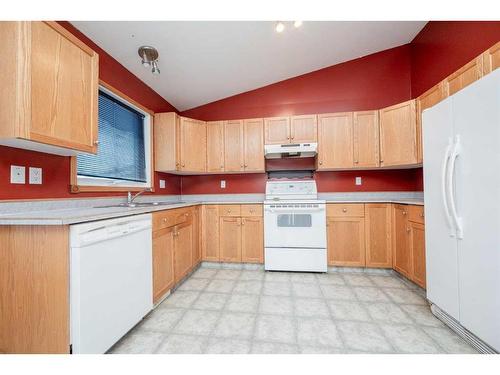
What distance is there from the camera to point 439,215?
1587 millimetres

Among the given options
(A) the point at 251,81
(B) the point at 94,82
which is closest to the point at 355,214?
(A) the point at 251,81

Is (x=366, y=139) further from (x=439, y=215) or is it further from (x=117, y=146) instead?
(x=117, y=146)

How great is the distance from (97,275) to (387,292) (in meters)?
2.49

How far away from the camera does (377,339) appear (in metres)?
1.44

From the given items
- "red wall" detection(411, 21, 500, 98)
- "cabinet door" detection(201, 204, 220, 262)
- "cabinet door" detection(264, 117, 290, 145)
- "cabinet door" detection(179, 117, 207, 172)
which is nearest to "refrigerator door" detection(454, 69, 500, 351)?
"red wall" detection(411, 21, 500, 98)

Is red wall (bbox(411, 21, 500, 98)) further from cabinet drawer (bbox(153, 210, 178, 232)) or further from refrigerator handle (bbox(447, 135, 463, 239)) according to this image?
cabinet drawer (bbox(153, 210, 178, 232))

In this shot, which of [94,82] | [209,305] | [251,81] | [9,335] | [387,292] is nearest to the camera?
[9,335]

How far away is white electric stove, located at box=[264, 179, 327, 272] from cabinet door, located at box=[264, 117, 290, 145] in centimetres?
92

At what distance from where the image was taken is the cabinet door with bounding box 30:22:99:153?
3.82 ft

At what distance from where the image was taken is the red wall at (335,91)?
3045 millimetres

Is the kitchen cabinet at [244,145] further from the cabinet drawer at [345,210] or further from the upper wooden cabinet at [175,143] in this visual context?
the cabinet drawer at [345,210]

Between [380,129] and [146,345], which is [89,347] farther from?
[380,129]

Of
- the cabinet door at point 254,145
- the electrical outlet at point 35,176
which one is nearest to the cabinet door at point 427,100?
the cabinet door at point 254,145

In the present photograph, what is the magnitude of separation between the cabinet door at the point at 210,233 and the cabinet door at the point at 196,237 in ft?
0.22
